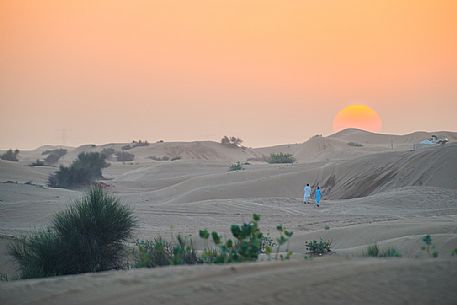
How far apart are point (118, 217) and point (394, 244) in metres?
6.63

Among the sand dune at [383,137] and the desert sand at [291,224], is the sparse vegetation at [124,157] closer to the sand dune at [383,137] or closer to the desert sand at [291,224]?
the desert sand at [291,224]

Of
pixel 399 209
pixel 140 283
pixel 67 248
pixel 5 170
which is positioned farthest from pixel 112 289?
pixel 5 170

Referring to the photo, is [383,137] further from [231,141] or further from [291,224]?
[291,224]

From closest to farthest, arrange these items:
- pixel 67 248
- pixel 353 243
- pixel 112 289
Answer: pixel 112 289 → pixel 67 248 → pixel 353 243

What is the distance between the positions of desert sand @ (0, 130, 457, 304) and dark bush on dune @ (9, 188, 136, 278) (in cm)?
239

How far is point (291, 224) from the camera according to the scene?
26.2m

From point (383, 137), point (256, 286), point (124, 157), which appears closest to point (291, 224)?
point (256, 286)

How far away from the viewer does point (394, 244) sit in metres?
14.8

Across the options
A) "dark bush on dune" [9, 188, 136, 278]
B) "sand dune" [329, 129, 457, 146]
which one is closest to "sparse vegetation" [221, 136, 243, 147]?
"sand dune" [329, 129, 457, 146]

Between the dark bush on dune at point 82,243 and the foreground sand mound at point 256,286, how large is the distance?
21.5 ft

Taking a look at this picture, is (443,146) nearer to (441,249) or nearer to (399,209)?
(399,209)

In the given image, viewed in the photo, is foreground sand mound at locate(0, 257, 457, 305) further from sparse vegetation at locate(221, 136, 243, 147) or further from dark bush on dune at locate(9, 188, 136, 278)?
sparse vegetation at locate(221, 136, 243, 147)

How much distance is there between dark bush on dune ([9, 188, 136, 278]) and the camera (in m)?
13.8

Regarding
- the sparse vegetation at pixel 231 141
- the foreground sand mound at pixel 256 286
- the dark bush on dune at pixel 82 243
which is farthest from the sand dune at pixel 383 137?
the foreground sand mound at pixel 256 286
